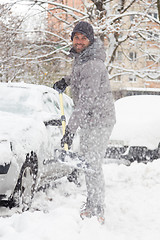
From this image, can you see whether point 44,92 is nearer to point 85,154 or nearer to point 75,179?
point 75,179

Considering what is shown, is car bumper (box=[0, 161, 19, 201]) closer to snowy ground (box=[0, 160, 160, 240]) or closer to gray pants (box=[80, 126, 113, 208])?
snowy ground (box=[0, 160, 160, 240])

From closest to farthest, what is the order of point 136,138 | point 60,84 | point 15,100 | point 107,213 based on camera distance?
1. point 107,213
2. point 60,84
3. point 15,100
4. point 136,138

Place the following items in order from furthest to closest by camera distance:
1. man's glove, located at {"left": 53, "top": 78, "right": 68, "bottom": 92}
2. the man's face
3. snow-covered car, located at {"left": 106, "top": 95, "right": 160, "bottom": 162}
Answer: snow-covered car, located at {"left": 106, "top": 95, "right": 160, "bottom": 162} < man's glove, located at {"left": 53, "top": 78, "right": 68, "bottom": 92} < the man's face

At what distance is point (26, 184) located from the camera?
14.4 ft

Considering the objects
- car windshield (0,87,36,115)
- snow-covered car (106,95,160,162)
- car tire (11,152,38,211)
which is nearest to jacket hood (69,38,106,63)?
car tire (11,152,38,211)

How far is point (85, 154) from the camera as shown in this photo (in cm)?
394

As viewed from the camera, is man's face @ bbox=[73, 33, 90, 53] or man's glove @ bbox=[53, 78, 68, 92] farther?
man's glove @ bbox=[53, 78, 68, 92]

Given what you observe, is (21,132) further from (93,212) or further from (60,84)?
(93,212)

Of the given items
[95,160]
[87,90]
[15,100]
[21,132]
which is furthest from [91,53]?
[15,100]

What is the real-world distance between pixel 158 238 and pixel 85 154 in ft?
3.42

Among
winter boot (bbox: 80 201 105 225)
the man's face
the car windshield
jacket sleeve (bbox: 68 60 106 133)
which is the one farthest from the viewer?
the car windshield

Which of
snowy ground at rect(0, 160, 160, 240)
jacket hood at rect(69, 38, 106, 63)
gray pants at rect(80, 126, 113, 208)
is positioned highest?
jacket hood at rect(69, 38, 106, 63)

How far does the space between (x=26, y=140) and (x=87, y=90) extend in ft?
3.44

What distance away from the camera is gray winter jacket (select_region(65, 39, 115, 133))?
3.68 meters
